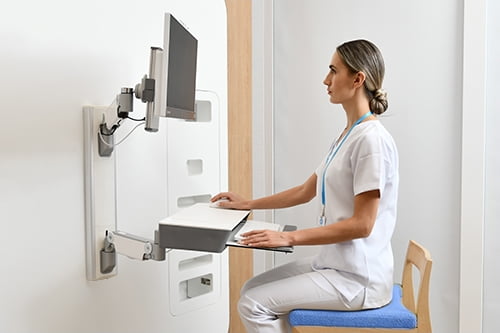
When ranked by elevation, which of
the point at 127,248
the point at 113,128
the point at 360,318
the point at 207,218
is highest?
the point at 113,128

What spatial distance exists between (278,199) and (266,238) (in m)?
0.55

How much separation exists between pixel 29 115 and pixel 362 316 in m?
1.15

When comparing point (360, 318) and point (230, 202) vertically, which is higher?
point (230, 202)

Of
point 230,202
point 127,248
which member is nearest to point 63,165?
point 127,248

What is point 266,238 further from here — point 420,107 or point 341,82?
point 420,107

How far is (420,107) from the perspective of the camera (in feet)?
8.15

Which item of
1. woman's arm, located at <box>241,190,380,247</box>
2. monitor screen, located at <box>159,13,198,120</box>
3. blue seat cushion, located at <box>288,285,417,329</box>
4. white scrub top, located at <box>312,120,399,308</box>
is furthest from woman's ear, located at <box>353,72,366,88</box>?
blue seat cushion, located at <box>288,285,417,329</box>

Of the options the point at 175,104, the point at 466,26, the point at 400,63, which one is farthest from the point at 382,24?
the point at 175,104

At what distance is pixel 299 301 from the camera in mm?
1663

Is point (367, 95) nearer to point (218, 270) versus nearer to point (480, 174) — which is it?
point (480, 174)

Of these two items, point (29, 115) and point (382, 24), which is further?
point (382, 24)

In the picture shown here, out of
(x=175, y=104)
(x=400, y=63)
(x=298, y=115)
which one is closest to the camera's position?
(x=175, y=104)

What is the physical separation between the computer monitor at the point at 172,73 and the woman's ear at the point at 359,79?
1.79ft

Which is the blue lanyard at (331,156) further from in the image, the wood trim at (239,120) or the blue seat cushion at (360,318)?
the wood trim at (239,120)
